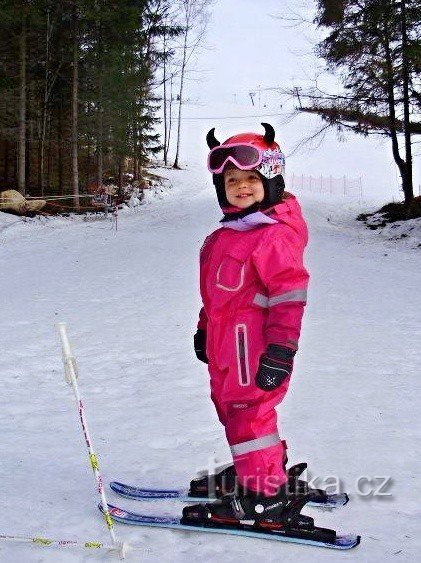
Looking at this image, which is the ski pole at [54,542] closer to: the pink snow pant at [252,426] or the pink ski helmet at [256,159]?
the pink snow pant at [252,426]

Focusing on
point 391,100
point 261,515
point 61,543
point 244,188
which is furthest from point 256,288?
point 391,100

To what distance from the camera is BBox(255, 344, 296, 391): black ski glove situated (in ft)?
8.54

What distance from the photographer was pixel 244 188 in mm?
2896

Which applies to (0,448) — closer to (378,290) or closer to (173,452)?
(173,452)

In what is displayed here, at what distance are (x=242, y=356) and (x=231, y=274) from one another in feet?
1.37

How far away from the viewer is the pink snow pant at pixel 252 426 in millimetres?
2766

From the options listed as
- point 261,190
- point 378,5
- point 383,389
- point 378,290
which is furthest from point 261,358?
point 378,5

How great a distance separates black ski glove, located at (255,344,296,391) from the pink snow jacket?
4 centimetres

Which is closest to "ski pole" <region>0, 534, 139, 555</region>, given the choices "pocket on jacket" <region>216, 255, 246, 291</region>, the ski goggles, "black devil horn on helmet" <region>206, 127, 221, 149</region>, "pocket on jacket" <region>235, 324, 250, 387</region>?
"pocket on jacket" <region>235, 324, 250, 387</region>

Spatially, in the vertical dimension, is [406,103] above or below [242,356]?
above

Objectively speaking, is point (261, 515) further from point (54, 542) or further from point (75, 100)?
point (75, 100)

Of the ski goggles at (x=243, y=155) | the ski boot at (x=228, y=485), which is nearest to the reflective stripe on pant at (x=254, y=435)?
the ski boot at (x=228, y=485)

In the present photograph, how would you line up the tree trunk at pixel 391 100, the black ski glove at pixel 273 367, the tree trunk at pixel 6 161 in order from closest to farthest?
1. the black ski glove at pixel 273 367
2. the tree trunk at pixel 391 100
3. the tree trunk at pixel 6 161

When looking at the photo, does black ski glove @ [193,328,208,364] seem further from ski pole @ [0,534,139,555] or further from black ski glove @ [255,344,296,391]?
ski pole @ [0,534,139,555]
